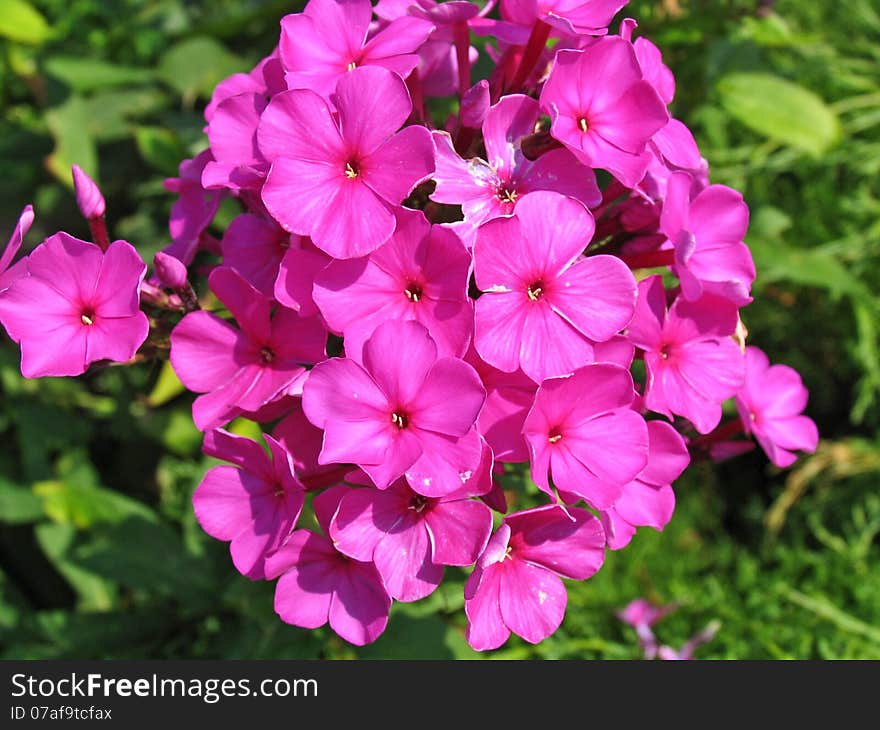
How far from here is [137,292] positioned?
3.30 ft

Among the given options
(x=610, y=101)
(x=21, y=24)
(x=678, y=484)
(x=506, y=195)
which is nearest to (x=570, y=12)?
(x=610, y=101)

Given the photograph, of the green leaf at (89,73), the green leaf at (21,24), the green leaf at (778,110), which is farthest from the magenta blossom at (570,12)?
the green leaf at (21,24)

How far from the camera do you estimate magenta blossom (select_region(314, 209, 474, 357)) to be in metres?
0.97

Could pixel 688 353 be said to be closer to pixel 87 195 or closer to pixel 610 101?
pixel 610 101

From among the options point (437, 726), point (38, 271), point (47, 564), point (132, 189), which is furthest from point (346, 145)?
point (47, 564)

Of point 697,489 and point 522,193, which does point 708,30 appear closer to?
point 522,193

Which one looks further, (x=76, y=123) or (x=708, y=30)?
(x=76, y=123)

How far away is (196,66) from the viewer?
6.75 feet

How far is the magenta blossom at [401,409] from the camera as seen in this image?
93 cm

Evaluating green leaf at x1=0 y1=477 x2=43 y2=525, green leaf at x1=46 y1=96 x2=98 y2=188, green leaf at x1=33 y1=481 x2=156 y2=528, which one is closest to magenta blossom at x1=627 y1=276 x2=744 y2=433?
green leaf at x1=33 y1=481 x2=156 y2=528

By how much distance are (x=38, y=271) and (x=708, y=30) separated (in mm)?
1475

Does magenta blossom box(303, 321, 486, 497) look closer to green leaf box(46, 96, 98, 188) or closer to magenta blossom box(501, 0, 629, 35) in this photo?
magenta blossom box(501, 0, 629, 35)

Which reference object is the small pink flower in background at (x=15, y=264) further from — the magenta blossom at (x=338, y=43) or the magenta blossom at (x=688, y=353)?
the magenta blossom at (x=688, y=353)

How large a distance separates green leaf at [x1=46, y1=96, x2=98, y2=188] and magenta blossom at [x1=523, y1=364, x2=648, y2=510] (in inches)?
57.0
